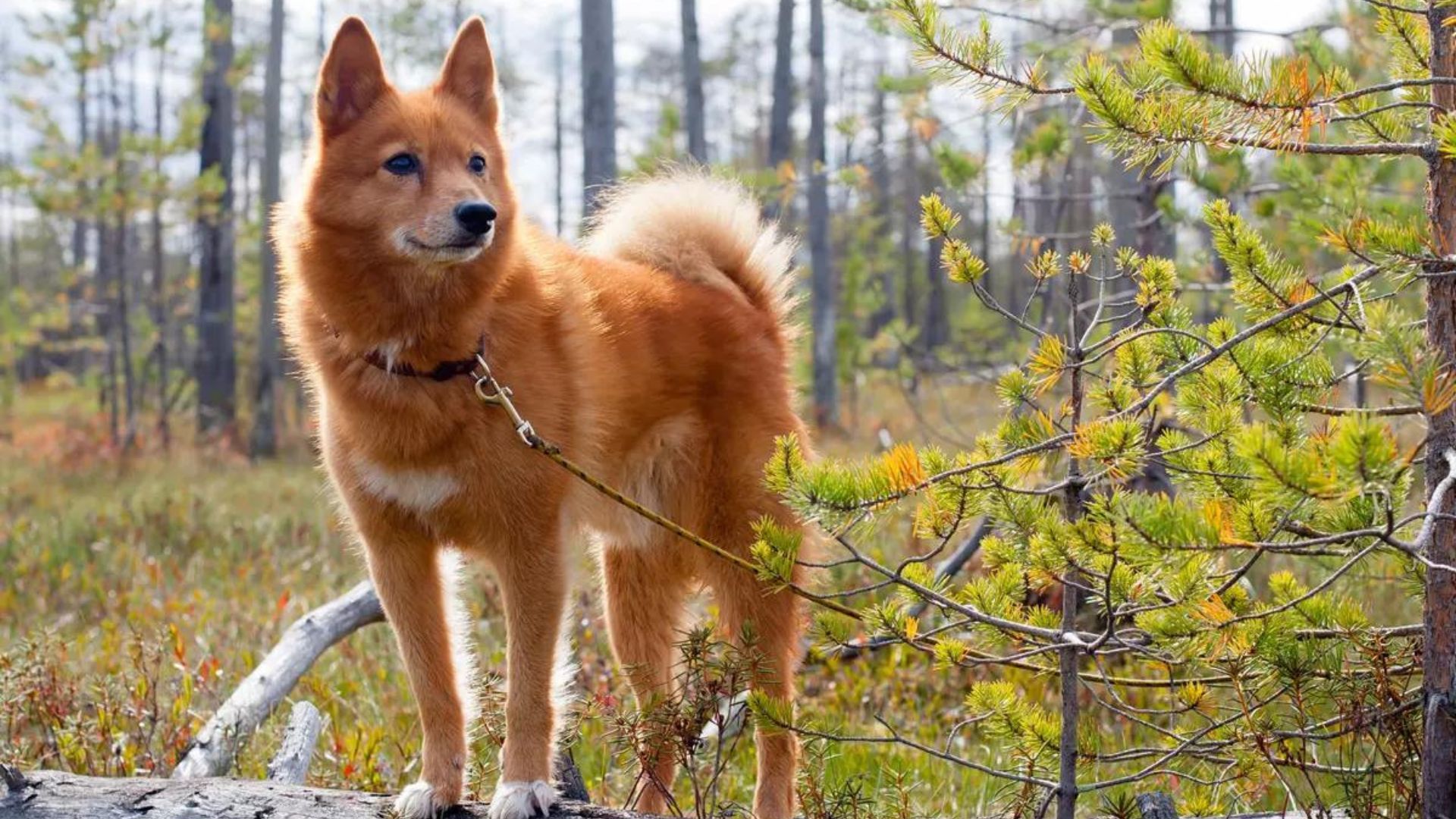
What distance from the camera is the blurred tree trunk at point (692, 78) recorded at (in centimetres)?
1479

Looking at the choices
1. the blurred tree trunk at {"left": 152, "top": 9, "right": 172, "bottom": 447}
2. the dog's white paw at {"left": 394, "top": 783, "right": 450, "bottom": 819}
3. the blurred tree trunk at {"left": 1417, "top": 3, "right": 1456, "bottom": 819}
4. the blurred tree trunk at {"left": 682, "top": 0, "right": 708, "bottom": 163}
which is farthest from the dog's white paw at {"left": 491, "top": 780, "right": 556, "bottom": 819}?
the blurred tree trunk at {"left": 682, "top": 0, "right": 708, "bottom": 163}

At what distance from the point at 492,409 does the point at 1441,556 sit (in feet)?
6.26

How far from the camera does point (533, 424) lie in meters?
2.76

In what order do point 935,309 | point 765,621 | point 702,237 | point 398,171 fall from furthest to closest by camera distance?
point 935,309
point 702,237
point 765,621
point 398,171

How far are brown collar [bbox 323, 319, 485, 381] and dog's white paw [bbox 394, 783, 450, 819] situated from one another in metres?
0.91

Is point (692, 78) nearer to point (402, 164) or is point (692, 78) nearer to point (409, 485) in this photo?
point (402, 164)

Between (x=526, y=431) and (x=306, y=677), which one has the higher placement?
(x=526, y=431)

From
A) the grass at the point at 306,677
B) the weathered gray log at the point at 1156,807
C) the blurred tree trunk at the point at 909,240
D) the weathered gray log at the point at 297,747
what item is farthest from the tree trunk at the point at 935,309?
the weathered gray log at the point at 1156,807

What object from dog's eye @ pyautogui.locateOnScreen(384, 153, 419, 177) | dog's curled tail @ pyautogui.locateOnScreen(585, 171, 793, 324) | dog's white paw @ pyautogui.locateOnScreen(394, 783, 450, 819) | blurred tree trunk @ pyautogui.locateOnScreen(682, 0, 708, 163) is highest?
blurred tree trunk @ pyautogui.locateOnScreen(682, 0, 708, 163)

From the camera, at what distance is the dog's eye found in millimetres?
2797

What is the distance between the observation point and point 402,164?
2.81 metres

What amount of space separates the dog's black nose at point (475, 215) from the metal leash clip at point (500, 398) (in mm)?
290

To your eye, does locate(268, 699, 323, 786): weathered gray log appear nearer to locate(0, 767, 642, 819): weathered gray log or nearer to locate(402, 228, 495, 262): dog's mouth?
locate(0, 767, 642, 819): weathered gray log

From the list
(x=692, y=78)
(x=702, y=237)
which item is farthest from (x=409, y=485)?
(x=692, y=78)
